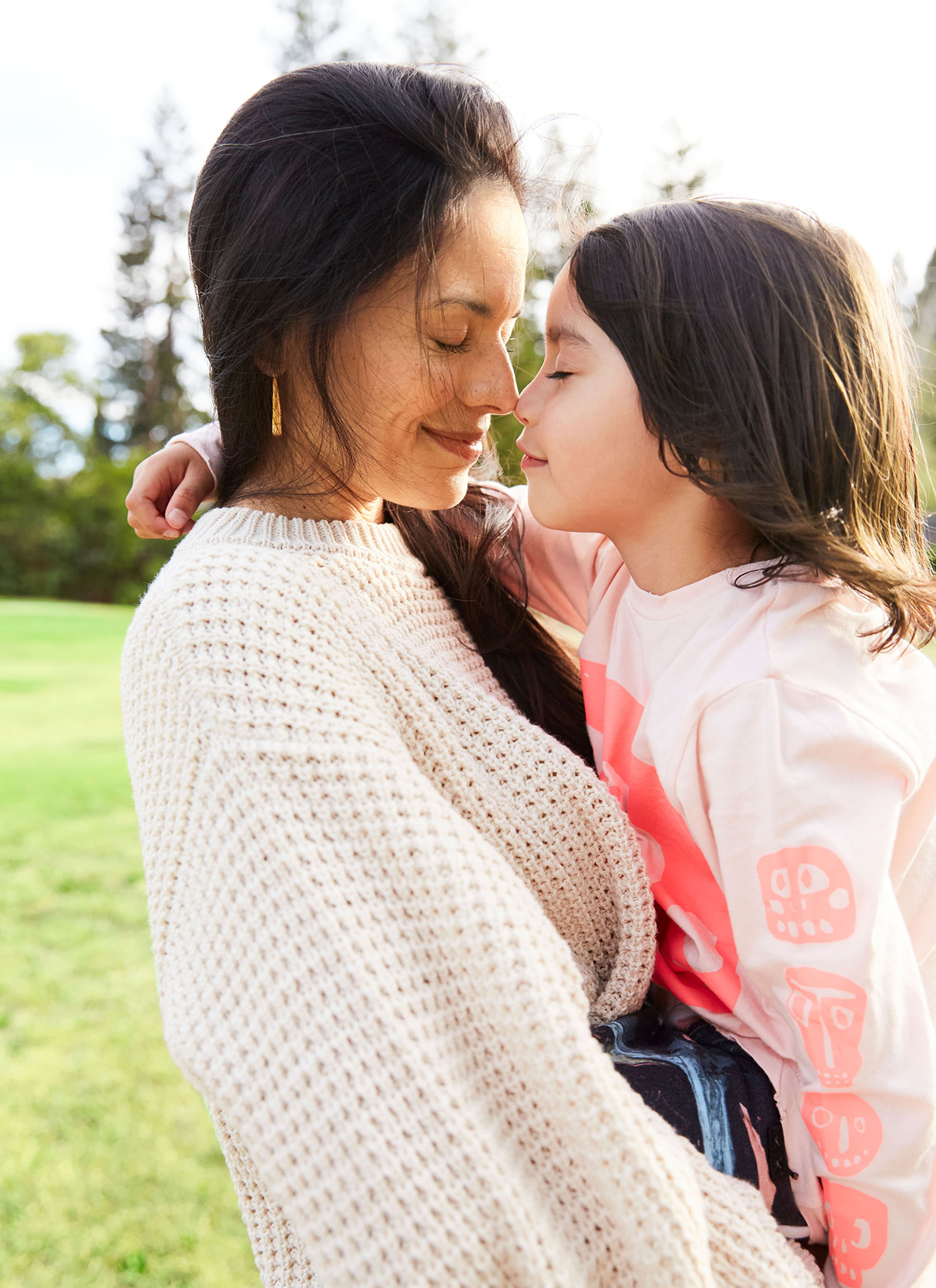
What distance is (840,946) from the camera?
1.02m

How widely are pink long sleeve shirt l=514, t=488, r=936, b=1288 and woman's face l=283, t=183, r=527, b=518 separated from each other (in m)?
0.39

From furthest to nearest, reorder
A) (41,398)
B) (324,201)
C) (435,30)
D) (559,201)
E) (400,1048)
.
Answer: (41,398), (435,30), (559,201), (324,201), (400,1048)

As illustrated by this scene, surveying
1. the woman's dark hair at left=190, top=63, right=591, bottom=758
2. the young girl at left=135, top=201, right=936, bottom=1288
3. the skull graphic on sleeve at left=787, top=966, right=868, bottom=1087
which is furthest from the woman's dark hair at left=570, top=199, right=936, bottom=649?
the skull graphic on sleeve at left=787, top=966, right=868, bottom=1087

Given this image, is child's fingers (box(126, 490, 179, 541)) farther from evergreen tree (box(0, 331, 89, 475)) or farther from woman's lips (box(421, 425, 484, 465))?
evergreen tree (box(0, 331, 89, 475))

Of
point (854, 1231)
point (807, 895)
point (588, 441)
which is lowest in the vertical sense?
point (854, 1231)

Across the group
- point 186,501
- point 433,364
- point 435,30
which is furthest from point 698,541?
point 435,30

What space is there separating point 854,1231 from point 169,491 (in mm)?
1389

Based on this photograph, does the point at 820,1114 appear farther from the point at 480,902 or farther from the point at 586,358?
the point at 586,358

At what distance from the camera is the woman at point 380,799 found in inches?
33.8

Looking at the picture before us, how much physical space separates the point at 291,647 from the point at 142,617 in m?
0.20

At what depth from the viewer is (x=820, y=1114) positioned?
1055mm

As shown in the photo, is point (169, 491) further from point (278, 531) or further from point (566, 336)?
point (566, 336)

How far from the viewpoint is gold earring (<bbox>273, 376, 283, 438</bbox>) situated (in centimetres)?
138

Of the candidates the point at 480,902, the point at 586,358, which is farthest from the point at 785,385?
the point at 480,902
